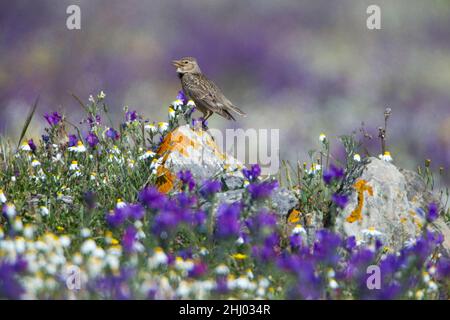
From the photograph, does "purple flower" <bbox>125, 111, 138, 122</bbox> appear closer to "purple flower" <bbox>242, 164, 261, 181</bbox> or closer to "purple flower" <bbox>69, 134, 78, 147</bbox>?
"purple flower" <bbox>69, 134, 78, 147</bbox>

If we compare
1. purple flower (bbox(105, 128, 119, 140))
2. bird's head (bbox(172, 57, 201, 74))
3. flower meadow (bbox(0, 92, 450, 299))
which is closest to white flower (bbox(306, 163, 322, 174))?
flower meadow (bbox(0, 92, 450, 299))

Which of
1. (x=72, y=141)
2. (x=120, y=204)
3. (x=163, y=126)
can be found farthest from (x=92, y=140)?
(x=120, y=204)

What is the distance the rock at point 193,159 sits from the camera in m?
Answer: 7.79

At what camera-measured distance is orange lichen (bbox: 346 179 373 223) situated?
7.03 metres

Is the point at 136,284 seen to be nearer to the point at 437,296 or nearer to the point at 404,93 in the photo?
the point at 437,296

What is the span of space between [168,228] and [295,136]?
19.6 feet

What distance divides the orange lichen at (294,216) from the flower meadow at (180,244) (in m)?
0.01

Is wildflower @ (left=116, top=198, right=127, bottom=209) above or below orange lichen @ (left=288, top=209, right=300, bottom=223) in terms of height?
above

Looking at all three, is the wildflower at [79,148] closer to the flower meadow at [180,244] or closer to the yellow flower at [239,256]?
the flower meadow at [180,244]

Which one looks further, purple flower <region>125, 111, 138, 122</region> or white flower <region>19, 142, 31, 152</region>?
purple flower <region>125, 111, 138, 122</region>

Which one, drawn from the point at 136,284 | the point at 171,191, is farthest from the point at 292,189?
the point at 136,284

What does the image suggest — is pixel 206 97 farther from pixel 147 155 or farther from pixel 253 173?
pixel 253 173

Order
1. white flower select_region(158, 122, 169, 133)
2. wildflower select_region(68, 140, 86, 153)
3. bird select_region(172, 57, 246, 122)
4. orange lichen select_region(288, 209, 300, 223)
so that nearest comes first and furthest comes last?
orange lichen select_region(288, 209, 300, 223), wildflower select_region(68, 140, 86, 153), white flower select_region(158, 122, 169, 133), bird select_region(172, 57, 246, 122)

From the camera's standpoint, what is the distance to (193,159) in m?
7.97
